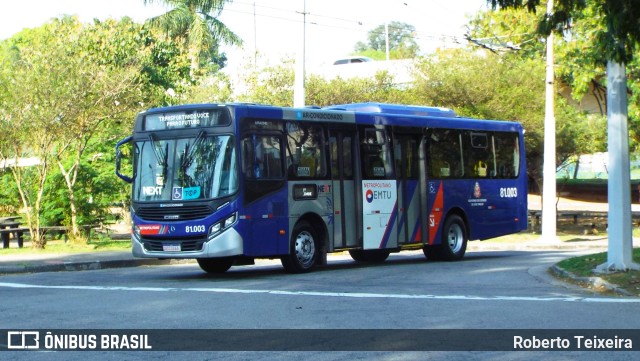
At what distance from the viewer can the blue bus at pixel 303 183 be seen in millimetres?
17016

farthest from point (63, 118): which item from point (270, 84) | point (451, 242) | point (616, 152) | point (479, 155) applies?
point (270, 84)

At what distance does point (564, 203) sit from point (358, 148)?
136ft

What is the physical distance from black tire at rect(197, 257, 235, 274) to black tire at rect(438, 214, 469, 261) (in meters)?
5.15

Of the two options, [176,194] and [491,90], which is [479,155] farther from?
[491,90]

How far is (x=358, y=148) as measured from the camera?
64.4ft

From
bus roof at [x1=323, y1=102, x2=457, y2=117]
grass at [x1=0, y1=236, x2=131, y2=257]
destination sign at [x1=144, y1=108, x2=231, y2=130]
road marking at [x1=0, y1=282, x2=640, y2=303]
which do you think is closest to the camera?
road marking at [x1=0, y1=282, x2=640, y2=303]

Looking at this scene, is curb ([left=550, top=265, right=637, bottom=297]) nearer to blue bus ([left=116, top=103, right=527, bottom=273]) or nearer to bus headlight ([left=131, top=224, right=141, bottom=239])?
blue bus ([left=116, top=103, right=527, bottom=273])

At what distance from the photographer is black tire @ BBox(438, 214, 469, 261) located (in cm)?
2178

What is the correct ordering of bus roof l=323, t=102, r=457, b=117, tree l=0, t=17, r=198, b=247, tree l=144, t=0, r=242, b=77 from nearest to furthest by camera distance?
bus roof l=323, t=102, r=457, b=117 → tree l=0, t=17, r=198, b=247 → tree l=144, t=0, r=242, b=77

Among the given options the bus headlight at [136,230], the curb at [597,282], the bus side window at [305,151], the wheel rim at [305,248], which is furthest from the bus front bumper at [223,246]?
the curb at [597,282]

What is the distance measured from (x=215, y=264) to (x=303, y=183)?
7.58ft

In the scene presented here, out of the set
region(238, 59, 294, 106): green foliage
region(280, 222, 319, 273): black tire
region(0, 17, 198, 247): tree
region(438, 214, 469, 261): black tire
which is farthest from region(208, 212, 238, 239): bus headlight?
region(238, 59, 294, 106): green foliage

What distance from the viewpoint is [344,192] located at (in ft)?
62.9

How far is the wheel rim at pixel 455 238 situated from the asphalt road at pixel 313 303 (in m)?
2.92
